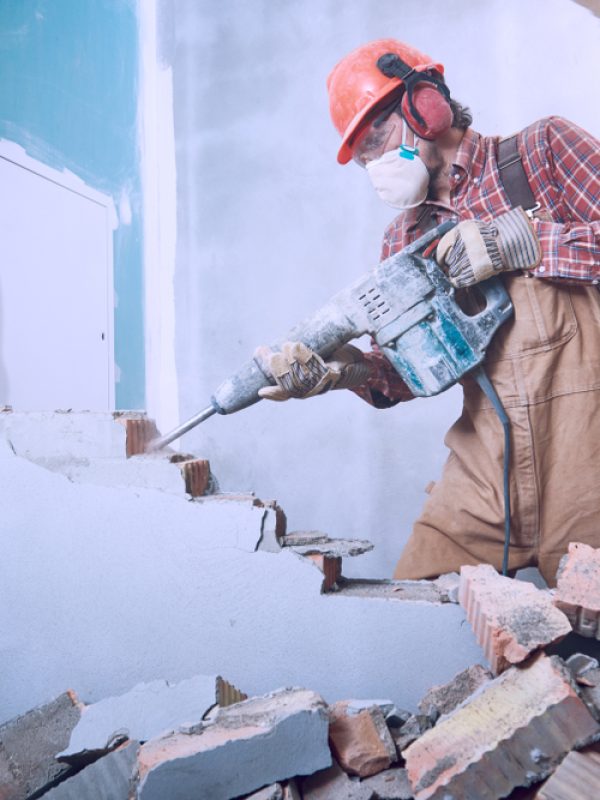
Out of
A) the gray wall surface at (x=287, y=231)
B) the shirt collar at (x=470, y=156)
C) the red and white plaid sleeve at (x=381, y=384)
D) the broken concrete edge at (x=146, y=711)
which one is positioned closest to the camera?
the broken concrete edge at (x=146, y=711)

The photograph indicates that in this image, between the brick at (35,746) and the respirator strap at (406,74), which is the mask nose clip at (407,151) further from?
the brick at (35,746)

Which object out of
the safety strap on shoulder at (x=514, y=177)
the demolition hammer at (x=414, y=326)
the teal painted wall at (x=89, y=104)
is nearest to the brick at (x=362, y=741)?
the demolition hammer at (x=414, y=326)

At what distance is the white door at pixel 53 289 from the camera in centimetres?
225

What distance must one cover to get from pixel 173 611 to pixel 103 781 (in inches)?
13.2

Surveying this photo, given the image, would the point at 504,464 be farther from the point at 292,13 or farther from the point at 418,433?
the point at 292,13

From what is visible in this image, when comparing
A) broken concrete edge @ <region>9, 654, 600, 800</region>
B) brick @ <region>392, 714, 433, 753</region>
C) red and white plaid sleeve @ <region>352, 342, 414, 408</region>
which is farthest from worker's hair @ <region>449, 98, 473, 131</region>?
brick @ <region>392, 714, 433, 753</region>

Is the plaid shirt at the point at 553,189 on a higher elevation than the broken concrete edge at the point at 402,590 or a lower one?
higher

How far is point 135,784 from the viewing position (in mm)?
1107

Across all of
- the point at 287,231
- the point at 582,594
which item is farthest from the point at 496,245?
the point at 287,231

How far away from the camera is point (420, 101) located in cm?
147

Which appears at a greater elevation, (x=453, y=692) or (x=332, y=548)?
(x=332, y=548)

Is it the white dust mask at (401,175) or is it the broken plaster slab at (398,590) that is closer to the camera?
the broken plaster slab at (398,590)

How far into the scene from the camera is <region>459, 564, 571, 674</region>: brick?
1.07 meters

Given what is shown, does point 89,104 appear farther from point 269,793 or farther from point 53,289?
point 269,793
